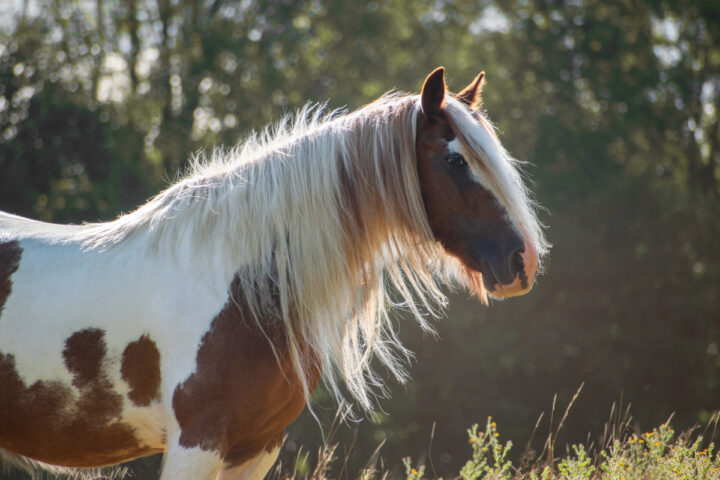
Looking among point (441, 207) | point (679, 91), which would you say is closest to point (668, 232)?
point (679, 91)

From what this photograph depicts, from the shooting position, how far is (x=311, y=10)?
1667 centimetres

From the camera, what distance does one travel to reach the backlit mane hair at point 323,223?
246 centimetres

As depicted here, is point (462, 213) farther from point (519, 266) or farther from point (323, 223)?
point (323, 223)

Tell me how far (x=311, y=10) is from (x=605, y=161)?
7841mm

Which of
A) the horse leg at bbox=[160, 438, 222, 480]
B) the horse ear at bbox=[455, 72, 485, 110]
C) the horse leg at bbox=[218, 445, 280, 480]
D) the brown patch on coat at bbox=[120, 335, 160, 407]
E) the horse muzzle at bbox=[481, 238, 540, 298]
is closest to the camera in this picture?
the horse leg at bbox=[160, 438, 222, 480]

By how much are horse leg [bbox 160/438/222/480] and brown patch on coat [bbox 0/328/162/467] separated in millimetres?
252

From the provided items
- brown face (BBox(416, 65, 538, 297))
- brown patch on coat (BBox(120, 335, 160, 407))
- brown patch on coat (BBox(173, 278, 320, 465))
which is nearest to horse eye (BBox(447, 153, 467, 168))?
brown face (BBox(416, 65, 538, 297))

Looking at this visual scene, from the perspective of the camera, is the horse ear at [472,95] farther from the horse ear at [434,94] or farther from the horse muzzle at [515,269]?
the horse muzzle at [515,269]

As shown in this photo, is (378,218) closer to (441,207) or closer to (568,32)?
(441,207)

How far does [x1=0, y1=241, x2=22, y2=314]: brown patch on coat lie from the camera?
8.01ft

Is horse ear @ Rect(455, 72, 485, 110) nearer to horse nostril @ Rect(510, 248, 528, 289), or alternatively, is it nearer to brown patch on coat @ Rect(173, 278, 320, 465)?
horse nostril @ Rect(510, 248, 528, 289)

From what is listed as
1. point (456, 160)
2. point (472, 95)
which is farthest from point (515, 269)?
point (472, 95)

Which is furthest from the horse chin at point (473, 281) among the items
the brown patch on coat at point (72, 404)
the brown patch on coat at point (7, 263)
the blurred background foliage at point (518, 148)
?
the blurred background foliage at point (518, 148)

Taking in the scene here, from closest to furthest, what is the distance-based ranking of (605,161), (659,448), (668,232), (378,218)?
(378,218) → (659,448) → (668,232) → (605,161)
